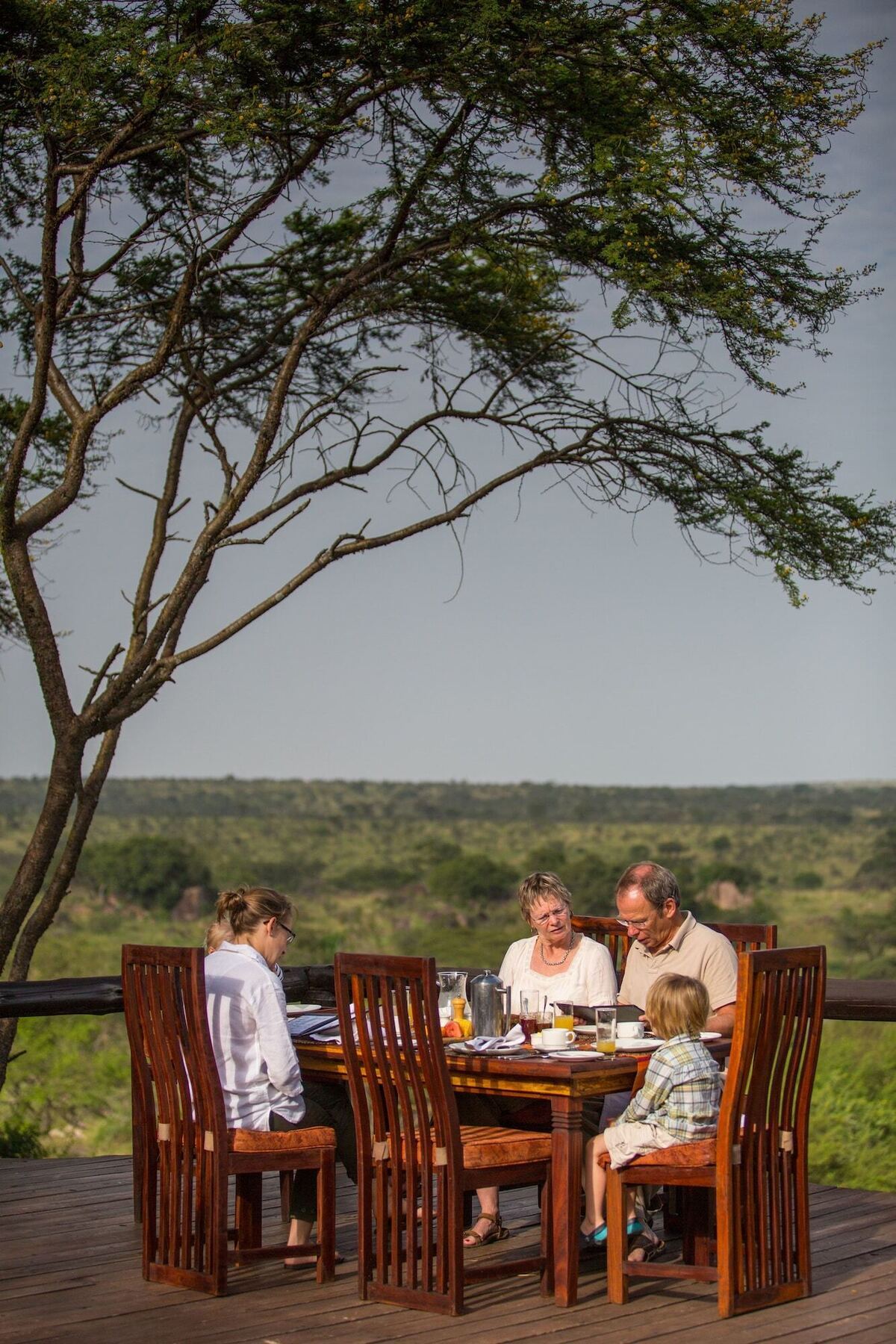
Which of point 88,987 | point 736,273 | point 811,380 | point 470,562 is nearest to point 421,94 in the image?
point 736,273

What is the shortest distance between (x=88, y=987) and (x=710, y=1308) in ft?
9.24

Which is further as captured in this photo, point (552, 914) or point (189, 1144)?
point (552, 914)

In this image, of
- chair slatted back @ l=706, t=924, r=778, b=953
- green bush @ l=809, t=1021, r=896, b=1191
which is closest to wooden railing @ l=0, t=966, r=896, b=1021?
chair slatted back @ l=706, t=924, r=778, b=953

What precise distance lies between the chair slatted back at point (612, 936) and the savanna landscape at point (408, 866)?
63.0ft

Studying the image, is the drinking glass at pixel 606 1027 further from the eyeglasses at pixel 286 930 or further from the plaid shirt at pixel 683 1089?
the eyeglasses at pixel 286 930

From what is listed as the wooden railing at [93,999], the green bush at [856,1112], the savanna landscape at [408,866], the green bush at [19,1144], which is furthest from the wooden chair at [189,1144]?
the savanna landscape at [408,866]

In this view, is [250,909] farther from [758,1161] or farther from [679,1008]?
[758,1161]

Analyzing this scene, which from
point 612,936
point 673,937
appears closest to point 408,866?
point 612,936

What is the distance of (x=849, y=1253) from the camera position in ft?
15.4

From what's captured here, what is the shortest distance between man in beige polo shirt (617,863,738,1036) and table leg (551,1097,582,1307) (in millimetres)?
686

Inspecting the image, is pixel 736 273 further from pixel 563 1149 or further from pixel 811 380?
pixel 811 380

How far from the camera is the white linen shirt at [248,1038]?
4.31 m

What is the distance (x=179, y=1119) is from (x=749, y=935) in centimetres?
197

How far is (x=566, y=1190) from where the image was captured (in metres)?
4.07
